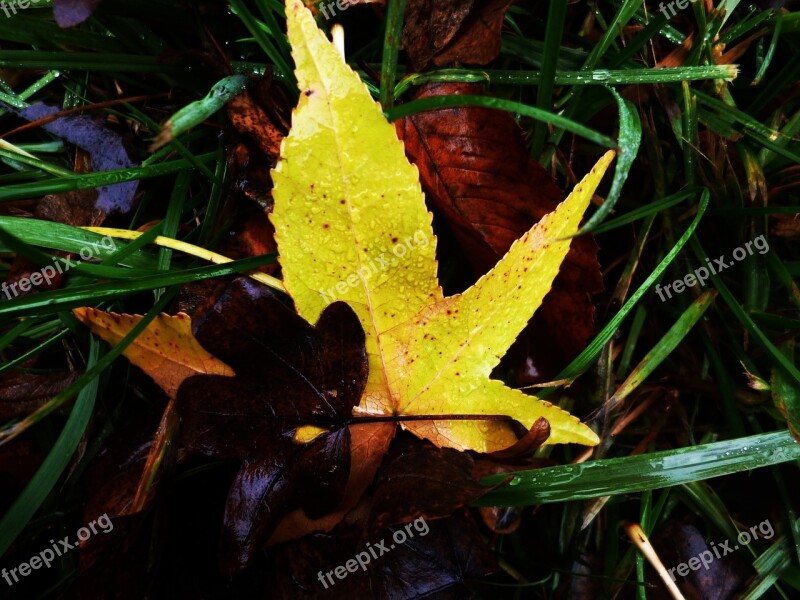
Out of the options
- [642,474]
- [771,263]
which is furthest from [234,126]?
[771,263]

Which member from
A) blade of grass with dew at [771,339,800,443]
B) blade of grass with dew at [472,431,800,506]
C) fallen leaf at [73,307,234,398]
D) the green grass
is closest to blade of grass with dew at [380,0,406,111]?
the green grass

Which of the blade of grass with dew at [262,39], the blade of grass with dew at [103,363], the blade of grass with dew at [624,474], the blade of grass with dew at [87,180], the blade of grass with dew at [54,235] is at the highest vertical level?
the blade of grass with dew at [262,39]

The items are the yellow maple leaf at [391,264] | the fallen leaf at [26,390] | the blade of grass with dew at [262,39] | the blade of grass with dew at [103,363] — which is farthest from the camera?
the fallen leaf at [26,390]

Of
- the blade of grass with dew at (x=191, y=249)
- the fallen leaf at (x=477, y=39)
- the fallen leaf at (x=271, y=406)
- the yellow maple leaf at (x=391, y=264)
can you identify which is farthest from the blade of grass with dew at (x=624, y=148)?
the blade of grass with dew at (x=191, y=249)

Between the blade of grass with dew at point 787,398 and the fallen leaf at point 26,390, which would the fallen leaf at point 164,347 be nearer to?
the fallen leaf at point 26,390

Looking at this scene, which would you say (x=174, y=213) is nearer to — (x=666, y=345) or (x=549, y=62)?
(x=549, y=62)

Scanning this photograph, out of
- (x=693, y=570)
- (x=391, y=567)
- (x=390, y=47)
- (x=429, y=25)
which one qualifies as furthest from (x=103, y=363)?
(x=693, y=570)

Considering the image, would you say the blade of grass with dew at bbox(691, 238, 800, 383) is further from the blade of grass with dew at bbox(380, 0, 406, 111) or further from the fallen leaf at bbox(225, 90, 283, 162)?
the fallen leaf at bbox(225, 90, 283, 162)
